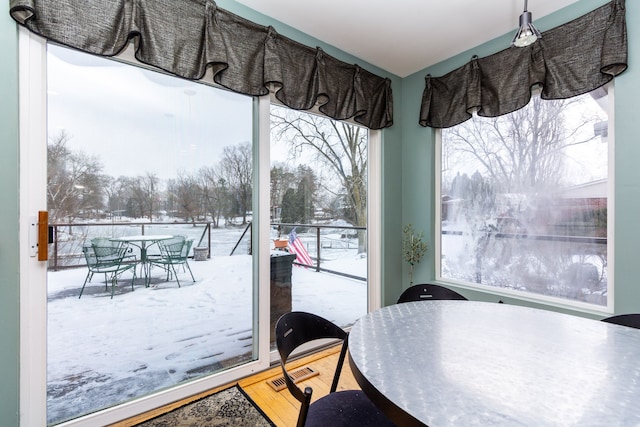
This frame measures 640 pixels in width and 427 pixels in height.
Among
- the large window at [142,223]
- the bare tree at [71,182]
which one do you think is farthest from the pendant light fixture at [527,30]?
the bare tree at [71,182]

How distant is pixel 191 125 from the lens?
2043mm

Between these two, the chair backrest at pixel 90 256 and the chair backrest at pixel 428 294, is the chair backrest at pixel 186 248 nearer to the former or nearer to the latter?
the chair backrest at pixel 90 256

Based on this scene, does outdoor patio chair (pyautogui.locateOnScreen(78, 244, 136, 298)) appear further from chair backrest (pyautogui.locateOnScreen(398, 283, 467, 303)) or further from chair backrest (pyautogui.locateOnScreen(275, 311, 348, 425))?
chair backrest (pyautogui.locateOnScreen(398, 283, 467, 303))

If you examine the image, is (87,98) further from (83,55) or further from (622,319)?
(622,319)

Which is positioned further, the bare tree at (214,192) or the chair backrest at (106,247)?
the bare tree at (214,192)

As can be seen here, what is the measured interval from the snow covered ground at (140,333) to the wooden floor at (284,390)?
14 centimetres

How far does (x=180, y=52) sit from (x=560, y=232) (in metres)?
2.89

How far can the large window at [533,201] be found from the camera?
7.07ft

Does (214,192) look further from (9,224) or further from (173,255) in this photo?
(9,224)

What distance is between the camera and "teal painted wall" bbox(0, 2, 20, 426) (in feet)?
4.77

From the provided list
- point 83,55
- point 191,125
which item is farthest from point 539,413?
point 83,55

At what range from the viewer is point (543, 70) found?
2.23 m

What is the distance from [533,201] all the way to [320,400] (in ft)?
7.27

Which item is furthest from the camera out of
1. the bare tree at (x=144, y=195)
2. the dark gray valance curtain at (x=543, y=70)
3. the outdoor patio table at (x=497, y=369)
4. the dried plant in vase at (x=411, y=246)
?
the dried plant in vase at (x=411, y=246)
